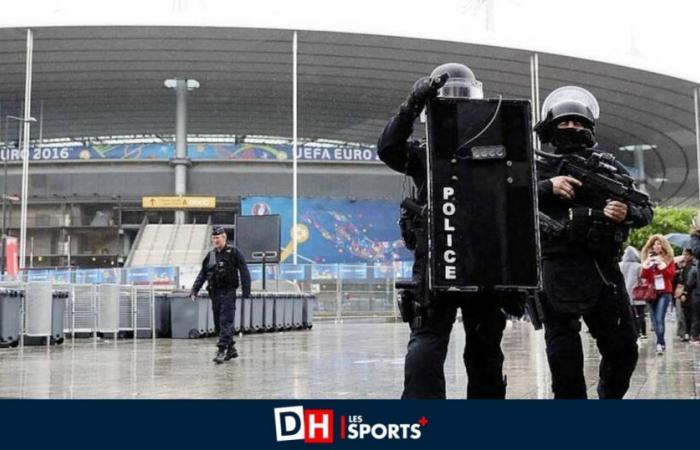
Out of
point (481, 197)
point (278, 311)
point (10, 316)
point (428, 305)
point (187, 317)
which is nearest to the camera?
point (481, 197)

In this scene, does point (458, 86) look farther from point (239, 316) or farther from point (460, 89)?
point (239, 316)

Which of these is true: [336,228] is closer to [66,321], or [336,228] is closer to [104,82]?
[104,82]

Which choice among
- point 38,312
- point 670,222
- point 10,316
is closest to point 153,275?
point 38,312

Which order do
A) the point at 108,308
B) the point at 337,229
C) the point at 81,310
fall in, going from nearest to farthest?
the point at 81,310
the point at 108,308
the point at 337,229

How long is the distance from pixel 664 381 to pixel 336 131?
1615 inches

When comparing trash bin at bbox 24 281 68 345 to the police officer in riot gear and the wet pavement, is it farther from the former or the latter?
the police officer in riot gear

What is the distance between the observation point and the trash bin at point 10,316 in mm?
13508

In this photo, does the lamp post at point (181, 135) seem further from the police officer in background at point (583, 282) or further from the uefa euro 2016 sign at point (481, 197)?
the uefa euro 2016 sign at point (481, 197)

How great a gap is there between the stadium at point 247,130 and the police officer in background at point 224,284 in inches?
96.2

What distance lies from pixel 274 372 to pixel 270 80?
99.1ft

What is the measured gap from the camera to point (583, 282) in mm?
4184

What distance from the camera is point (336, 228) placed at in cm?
4806
